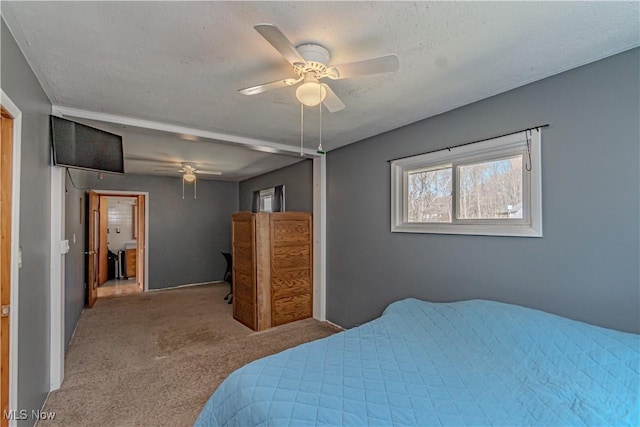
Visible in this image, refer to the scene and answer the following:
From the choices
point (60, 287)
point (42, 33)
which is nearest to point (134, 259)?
point (60, 287)

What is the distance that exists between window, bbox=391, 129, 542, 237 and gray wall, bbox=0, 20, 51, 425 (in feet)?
9.16

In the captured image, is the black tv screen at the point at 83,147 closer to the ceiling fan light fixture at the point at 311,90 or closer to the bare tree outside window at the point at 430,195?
the ceiling fan light fixture at the point at 311,90

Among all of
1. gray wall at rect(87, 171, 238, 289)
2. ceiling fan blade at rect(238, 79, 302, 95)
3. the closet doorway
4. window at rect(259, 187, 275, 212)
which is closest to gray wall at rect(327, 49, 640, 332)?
ceiling fan blade at rect(238, 79, 302, 95)

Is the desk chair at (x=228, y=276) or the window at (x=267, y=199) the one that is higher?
the window at (x=267, y=199)

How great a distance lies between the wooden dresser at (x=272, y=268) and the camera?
12.5 feet

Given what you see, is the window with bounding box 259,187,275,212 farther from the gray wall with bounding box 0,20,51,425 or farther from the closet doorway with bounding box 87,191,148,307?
the gray wall with bounding box 0,20,51,425

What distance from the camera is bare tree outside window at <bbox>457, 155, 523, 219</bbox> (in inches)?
85.4

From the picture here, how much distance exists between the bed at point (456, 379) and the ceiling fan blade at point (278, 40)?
152 cm

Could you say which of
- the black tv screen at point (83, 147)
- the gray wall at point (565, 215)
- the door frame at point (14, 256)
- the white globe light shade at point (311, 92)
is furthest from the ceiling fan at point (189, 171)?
the white globe light shade at point (311, 92)

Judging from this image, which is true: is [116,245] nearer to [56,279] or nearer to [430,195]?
[56,279]

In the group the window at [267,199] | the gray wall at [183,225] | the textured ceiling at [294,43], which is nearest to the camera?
the textured ceiling at [294,43]

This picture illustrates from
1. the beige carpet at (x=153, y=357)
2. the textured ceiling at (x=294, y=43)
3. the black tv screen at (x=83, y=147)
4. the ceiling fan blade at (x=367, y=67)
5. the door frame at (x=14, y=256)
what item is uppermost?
the textured ceiling at (x=294, y=43)

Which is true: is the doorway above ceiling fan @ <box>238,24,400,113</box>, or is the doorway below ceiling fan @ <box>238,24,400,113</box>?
below

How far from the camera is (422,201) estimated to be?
9.49 feet
